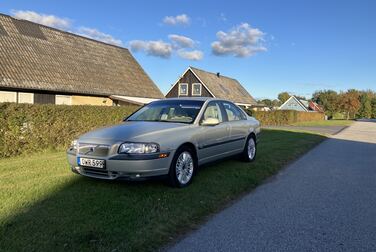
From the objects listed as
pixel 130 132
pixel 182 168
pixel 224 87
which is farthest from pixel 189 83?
pixel 130 132

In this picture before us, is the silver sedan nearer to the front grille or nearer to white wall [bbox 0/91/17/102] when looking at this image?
the front grille

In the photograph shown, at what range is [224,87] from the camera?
52469 mm

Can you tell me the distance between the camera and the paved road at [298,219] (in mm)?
3973

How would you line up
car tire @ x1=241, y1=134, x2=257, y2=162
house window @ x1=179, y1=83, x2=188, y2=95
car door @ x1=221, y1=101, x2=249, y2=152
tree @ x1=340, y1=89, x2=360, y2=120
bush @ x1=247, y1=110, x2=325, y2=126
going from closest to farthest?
Result: car door @ x1=221, y1=101, x2=249, y2=152
car tire @ x1=241, y1=134, x2=257, y2=162
bush @ x1=247, y1=110, x2=325, y2=126
house window @ x1=179, y1=83, x2=188, y2=95
tree @ x1=340, y1=89, x2=360, y2=120

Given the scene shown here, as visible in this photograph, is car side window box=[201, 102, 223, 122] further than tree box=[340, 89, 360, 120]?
No

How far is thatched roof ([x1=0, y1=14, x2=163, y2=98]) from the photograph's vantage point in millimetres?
19047

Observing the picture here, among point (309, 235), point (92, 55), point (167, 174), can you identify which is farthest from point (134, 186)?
point (92, 55)

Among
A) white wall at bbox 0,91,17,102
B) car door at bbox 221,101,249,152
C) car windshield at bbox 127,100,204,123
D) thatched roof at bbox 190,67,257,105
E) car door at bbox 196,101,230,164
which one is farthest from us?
thatched roof at bbox 190,67,257,105

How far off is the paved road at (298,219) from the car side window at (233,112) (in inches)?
65.6

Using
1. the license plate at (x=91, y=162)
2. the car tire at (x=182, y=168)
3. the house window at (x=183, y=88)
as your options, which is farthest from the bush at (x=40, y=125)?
the house window at (x=183, y=88)

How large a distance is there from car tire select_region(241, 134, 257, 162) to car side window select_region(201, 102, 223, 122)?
155 centimetres

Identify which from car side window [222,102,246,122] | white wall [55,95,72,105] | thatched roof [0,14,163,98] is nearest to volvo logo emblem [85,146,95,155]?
car side window [222,102,246,122]

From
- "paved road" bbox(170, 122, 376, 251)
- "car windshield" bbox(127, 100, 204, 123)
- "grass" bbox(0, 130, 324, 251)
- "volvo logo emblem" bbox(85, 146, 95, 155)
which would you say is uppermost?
"car windshield" bbox(127, 100, 204, 123)

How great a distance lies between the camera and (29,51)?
20797 mm
